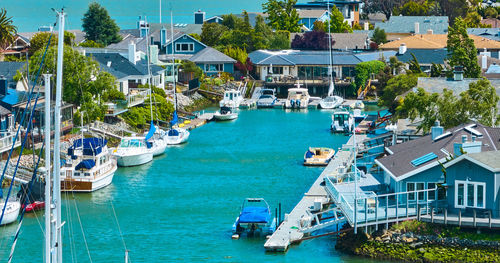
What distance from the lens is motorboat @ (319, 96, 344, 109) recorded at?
310 ft

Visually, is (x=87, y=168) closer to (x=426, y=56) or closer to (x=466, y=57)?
(x=466, y=57)

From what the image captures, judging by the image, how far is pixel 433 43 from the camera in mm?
111250

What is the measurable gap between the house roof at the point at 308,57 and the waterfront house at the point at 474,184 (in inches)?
2515

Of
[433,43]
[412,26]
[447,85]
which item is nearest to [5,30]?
[447,85]

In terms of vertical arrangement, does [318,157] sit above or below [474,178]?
below

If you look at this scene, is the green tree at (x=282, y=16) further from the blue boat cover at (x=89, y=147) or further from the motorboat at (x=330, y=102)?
the blue boat cover at (x=89, y=147)

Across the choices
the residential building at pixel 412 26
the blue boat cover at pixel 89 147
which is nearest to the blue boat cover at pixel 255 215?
the blue boat cover at pixel 89 147

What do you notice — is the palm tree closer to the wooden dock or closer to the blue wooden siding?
the wooden dock

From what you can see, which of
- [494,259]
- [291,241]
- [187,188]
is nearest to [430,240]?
[494,259]

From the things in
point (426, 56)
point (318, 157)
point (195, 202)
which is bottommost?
point (195, 202)

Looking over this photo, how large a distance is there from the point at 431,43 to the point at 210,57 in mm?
24956

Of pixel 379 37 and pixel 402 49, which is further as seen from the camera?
pixel 379 37

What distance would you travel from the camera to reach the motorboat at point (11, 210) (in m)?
45.2

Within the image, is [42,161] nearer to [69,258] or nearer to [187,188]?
[187,188]
